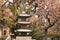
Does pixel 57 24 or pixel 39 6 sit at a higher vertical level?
pixel 39 6

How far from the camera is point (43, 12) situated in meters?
33.0

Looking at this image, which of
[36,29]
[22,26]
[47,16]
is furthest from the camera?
[36,29]

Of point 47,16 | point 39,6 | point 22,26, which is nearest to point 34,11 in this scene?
point 39,6

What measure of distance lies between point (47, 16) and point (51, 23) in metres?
0.89

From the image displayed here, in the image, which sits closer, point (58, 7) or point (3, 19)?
point (58, 7)

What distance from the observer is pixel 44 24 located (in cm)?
3400

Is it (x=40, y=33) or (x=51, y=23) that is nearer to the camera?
(x=51, y=23)

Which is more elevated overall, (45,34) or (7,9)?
(7,9)

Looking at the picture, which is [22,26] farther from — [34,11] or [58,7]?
[34,11]

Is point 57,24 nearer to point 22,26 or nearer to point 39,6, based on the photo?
point 39,6

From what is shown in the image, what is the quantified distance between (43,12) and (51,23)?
153 cm

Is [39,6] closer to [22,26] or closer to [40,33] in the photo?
[40,33]

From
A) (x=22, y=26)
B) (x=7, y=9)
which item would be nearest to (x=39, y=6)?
(x=7, y=9)

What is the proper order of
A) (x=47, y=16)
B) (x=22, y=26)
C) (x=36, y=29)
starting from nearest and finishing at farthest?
(x=22, y=26) < (x=47, y=16) < (x=36, y=29)
